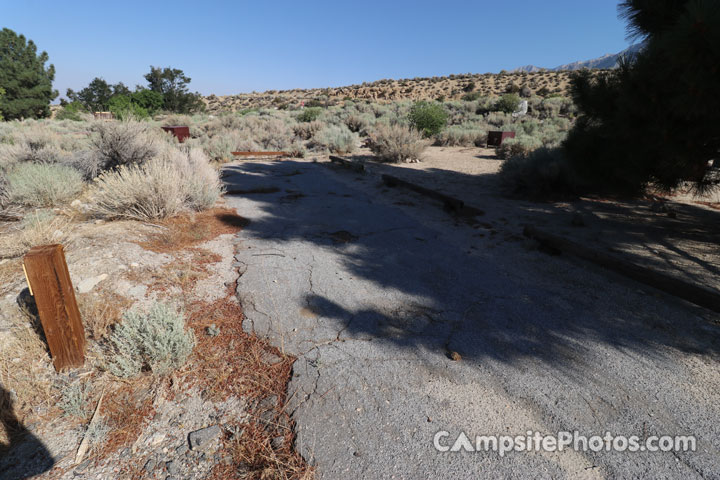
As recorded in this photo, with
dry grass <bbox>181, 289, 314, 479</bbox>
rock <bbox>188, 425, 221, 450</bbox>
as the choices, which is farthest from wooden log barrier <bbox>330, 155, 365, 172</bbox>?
rock <bbox>188, 425, 221, 450</bbox>

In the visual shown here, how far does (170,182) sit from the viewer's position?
515cm

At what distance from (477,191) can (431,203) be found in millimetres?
1569

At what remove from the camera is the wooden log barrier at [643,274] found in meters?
2.88

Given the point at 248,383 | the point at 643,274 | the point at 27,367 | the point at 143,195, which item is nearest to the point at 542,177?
the point at 643,274

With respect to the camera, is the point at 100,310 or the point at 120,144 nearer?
the point at 100,310

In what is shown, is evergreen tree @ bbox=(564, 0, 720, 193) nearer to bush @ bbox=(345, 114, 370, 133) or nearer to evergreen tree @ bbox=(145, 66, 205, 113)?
bush @ bbox=(345, 114, 370, 133)

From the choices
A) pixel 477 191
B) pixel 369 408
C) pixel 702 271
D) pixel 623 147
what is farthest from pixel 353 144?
pixel 369 408

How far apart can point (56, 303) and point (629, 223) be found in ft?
22.8

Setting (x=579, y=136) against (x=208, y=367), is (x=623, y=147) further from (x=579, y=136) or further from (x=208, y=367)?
(x=208, y=367)

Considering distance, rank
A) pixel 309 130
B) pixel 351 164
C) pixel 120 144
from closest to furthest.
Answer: pixel 120 144 < pixel 351 164 < pixel 309 130

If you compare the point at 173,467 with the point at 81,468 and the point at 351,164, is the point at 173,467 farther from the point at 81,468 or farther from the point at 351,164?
the point at 351,164

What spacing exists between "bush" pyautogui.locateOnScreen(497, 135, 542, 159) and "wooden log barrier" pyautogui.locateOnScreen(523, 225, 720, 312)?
7.80 meters

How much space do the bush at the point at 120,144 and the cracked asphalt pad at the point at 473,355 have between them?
489 cm

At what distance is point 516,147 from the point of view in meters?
11.4
